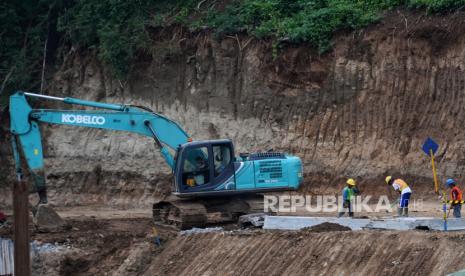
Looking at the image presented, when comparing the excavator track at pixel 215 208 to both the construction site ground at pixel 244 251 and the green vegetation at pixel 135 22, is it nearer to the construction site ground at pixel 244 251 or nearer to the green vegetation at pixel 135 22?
the construction site ground at pixel 244 251

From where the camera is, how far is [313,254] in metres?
19.6

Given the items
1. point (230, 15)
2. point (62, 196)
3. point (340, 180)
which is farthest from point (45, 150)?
point (340, 180)

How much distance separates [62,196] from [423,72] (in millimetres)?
13390

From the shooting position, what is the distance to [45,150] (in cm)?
3431

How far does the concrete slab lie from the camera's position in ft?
65.2

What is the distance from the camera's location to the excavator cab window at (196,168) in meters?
23.6

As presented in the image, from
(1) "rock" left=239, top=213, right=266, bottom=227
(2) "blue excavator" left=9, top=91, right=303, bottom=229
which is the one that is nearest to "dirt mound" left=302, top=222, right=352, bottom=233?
(1) "rock" left=239, top=213, right=266, bottom=227

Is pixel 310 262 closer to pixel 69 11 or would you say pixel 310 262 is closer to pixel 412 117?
pixel 412 117

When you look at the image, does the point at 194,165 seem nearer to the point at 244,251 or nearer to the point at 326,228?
the point at 244,251

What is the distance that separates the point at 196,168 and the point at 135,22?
10939mm

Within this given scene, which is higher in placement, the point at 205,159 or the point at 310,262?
the point at 205,159

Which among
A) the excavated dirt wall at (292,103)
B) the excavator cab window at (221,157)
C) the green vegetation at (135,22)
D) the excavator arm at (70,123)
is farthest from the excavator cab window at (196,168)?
the green vegetation at (135,22)

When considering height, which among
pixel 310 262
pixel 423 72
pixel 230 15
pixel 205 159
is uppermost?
pixel 230 15

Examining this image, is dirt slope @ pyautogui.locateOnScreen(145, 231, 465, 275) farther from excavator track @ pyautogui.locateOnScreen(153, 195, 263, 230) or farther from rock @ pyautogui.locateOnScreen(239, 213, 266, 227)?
excavator track @ pyautogui.locateOnScreen(153, 195, 263, 230)
